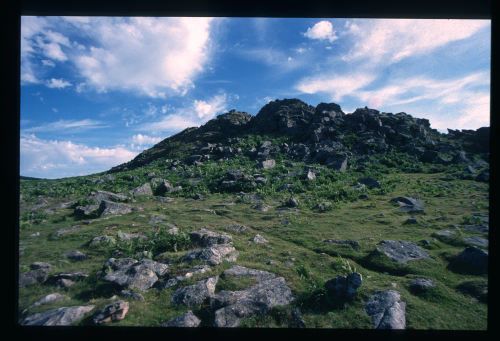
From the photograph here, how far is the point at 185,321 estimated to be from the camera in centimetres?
734

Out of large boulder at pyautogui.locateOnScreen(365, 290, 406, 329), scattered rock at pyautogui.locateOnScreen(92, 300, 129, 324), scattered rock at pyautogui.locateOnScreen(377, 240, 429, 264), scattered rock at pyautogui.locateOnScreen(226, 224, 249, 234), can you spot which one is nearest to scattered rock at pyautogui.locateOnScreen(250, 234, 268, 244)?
scattered rock at pyautogui.locateOnScreen(226, 224, 249, 234)

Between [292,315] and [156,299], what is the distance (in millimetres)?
3622

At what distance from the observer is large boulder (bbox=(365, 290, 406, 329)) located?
289 inches

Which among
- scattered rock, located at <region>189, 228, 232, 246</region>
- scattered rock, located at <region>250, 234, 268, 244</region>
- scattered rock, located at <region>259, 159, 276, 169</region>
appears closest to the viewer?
scattered rock, located at <region>189, 228, 232, 246</region>

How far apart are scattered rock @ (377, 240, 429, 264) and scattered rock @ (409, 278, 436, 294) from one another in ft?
4.42

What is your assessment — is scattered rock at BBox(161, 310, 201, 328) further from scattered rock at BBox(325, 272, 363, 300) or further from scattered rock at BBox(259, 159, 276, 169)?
scattered rock at BBox(259, 159, 276, 169)

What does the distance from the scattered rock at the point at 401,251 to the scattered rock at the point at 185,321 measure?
733 cm

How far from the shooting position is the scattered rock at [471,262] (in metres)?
10.2

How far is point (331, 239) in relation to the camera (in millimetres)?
13391

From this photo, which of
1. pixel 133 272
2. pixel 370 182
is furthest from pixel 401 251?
pixel 370 182

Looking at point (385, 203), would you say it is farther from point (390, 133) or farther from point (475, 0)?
point (390, 133)

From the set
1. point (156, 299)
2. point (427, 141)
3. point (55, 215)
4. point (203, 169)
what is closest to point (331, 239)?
point (156, 299)

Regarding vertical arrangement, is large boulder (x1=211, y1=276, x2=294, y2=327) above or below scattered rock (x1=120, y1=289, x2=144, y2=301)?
below

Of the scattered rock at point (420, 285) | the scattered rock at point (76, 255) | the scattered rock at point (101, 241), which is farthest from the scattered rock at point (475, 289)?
the scattered rock at point (76, 255)
